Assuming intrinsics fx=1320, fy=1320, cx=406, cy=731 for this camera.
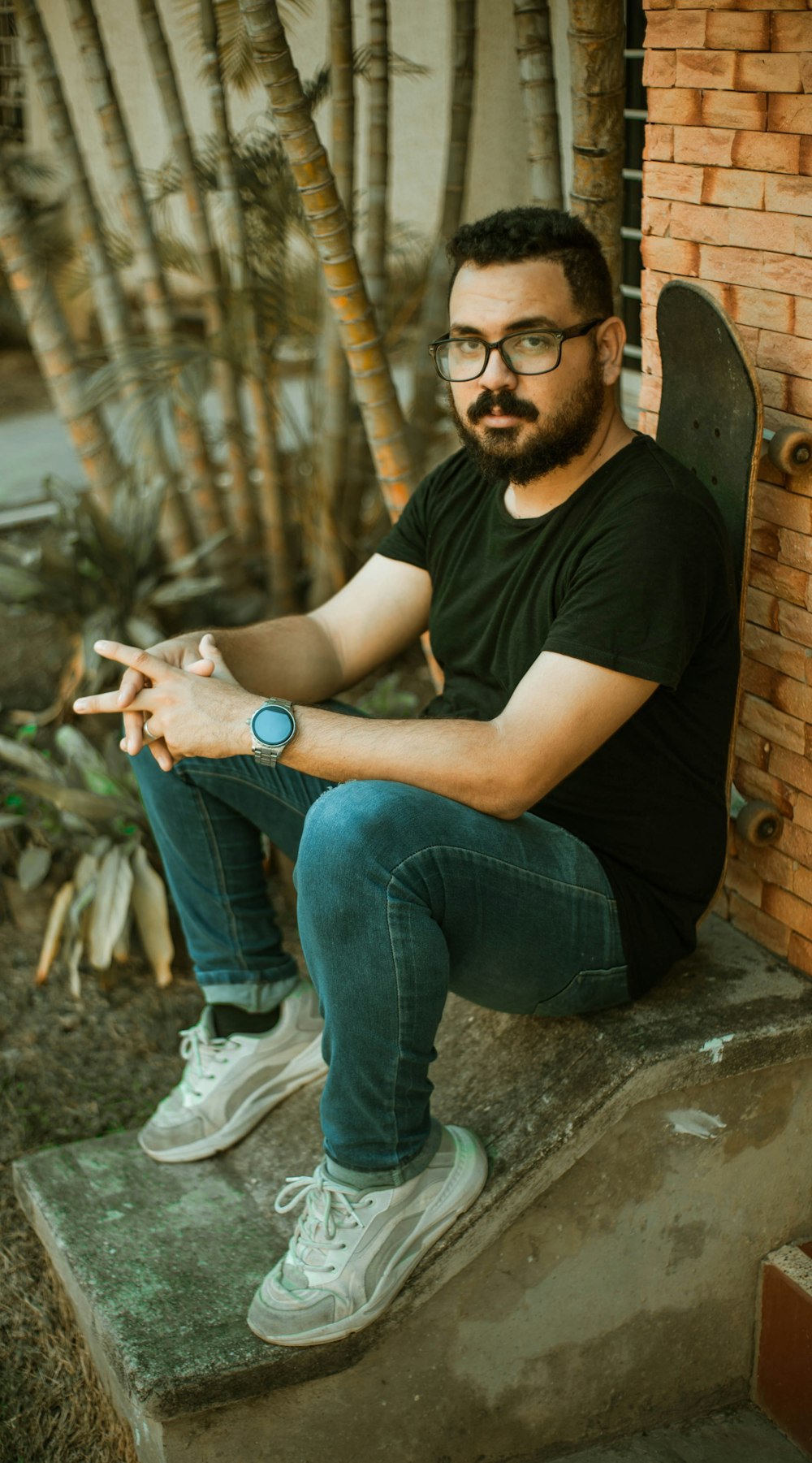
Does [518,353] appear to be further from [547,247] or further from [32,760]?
[32,760]

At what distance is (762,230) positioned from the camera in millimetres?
2145

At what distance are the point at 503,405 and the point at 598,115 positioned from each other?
35.6 inches

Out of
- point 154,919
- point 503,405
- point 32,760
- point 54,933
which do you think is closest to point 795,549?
point 503,405

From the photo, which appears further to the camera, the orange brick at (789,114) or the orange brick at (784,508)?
the orange brick at (784,508)

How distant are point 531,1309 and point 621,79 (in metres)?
2.38

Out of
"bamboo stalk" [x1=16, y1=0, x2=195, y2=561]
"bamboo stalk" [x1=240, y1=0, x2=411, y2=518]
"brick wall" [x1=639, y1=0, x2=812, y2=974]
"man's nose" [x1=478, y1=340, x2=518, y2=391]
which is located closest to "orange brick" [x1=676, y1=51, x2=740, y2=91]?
"brick wall" [x1=639, y1=0, x2=812, y2=974]

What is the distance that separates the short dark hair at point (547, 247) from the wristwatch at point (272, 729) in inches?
32.0

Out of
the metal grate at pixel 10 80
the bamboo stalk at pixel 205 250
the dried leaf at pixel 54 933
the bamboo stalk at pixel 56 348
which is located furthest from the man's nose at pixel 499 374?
the metal grate at pixel 10 80

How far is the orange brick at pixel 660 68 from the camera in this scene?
225 centimetres

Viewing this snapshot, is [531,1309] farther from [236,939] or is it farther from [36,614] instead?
[36,614]

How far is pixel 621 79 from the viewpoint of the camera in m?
2.71

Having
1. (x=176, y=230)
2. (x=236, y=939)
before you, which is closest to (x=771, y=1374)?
(x=236, y=939)

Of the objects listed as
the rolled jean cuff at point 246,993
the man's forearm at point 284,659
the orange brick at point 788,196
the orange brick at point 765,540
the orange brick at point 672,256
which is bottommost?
the rolled jean cuff at point 246,993

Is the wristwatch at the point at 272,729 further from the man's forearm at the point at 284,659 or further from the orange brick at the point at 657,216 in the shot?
the orange brick at the point at 657,216
